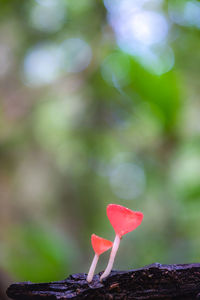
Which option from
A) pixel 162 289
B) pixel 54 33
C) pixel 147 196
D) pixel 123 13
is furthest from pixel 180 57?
pixel 162 289

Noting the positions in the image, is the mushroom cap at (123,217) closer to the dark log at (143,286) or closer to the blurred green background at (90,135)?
the dark log at (143,286)

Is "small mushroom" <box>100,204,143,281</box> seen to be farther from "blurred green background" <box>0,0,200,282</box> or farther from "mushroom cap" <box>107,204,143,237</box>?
"blurred green background" <box>0,0,200,282</box>

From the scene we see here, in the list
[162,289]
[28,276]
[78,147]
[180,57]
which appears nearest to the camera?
[162,289]

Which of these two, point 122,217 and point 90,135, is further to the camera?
point 90,135

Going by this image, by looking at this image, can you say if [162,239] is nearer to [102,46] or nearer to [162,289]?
[102,46]

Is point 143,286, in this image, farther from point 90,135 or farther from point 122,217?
point 90,135

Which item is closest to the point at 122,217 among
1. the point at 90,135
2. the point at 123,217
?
the point at 123,217
